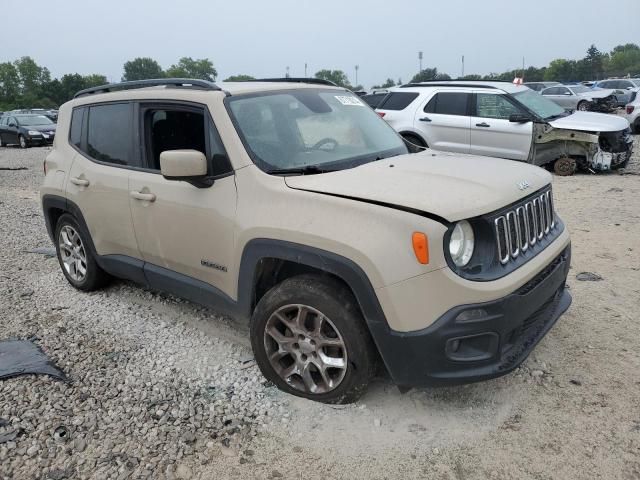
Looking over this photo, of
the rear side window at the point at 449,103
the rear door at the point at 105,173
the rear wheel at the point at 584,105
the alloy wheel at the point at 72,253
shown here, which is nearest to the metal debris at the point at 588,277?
the rear door at the point at 105,173

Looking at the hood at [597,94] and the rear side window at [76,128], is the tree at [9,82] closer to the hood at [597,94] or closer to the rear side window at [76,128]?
the hood at [597,94]

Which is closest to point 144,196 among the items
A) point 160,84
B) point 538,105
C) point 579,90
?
point 160,84

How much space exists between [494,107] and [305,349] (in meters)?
8.09

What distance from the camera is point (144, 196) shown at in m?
3.77

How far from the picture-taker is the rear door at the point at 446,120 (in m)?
9.94

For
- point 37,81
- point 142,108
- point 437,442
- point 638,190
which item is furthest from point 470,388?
point 37,81

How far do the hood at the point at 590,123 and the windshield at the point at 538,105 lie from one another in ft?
0.67

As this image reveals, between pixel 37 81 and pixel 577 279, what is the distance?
96657mm

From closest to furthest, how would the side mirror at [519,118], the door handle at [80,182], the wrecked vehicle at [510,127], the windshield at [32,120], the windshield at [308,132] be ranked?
the windshield at [308,132] → the door handle at [80,182] → the side mirror at [519,118] → the wrecked vehicle at [510,127] → the windshield at [32,120]

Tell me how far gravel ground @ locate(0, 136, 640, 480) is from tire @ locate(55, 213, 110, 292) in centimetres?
48

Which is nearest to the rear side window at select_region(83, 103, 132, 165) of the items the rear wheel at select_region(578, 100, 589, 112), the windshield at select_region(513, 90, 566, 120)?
the windshield at select_region(513, 90, 566, 120)

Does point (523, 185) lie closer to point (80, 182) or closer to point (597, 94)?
point (80, 182)

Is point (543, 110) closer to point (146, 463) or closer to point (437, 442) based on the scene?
point (437, 442)

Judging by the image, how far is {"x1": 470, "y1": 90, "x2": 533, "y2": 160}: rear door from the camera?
31.1 feet
